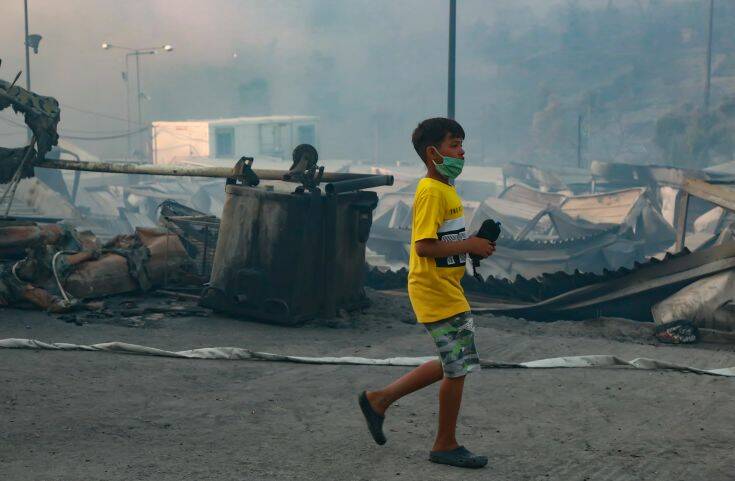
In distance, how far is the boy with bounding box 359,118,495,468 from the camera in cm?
383

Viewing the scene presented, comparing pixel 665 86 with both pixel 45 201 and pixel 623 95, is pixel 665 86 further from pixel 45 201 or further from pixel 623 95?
pixel 45 201

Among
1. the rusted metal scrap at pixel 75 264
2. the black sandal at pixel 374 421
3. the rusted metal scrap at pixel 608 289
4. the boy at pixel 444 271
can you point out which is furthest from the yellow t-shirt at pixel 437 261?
the rusted metal scrap at pixel 608 289

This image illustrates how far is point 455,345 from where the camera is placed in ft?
12.6

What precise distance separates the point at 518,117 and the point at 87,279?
71.0m

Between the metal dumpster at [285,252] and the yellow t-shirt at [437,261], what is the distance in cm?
397

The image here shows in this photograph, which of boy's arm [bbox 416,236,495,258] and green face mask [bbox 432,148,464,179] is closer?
boy's arm [bbox 416,236,495,258]

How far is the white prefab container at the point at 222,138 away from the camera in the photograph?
53.8 metres

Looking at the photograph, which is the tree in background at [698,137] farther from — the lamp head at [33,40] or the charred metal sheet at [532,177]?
the lamp head at [33,40]

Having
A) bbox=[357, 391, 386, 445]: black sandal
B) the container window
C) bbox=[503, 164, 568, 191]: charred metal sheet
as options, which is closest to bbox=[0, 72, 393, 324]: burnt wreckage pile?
bbox=[357, 391, 386, 445]: black sandal

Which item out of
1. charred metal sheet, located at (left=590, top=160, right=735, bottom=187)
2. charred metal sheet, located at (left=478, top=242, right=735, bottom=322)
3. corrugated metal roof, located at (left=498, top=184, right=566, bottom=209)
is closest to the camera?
charred metal sheet, located at (left=478, top=242, right=735, bottom=322)

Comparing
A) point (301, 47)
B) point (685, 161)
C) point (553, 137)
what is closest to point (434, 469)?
point (685, 161)

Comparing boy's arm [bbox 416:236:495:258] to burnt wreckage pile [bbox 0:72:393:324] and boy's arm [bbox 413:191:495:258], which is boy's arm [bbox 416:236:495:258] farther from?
burnt wreckage pile [bbox 0:72:393:324]

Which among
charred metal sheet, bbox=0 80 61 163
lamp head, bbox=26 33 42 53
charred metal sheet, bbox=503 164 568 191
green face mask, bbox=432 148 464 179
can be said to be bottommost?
charred metal sheet, bbox=503 164 568 191

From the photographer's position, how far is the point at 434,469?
3.90 m
